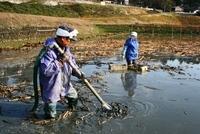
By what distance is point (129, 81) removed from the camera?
14.8 metres

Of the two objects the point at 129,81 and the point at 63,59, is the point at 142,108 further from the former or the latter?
the point at 129,81

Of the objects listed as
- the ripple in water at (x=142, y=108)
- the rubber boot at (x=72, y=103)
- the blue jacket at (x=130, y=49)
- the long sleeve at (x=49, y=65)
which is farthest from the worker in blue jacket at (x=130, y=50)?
the long sleeve at (x=49, y=65)

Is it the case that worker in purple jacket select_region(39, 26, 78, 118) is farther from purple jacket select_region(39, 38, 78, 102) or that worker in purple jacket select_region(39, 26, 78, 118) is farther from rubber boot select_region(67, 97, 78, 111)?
rubber boot select_region(67, 97, 78, 111)

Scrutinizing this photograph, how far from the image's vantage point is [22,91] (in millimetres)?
12148

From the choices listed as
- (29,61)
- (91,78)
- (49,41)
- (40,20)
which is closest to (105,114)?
(49,41)

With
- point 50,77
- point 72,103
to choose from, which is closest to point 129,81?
point 72,103

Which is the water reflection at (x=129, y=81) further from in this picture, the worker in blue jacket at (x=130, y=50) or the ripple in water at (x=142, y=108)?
the ripple in water at (x=142, y=108)

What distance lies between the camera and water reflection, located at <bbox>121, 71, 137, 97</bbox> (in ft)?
43.1

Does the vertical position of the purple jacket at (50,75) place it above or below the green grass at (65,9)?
above

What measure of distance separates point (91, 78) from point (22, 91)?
11.4 ft

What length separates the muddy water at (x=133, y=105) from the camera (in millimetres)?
8734

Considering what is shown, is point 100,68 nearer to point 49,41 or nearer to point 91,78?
point 91,78

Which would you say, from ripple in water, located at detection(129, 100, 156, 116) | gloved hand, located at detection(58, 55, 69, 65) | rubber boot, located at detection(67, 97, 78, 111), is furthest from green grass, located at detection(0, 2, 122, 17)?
gloved hand, located at detection(58, 55, 69, 65)

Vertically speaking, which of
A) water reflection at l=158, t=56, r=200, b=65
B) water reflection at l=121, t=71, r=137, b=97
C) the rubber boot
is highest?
the rubber boot
